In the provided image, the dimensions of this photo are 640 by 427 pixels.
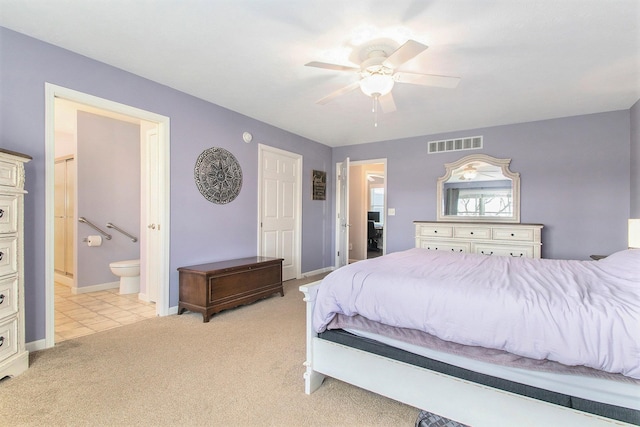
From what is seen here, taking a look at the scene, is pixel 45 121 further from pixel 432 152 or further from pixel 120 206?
pixel 432 152

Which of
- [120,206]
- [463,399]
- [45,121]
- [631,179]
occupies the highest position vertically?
[45,121]

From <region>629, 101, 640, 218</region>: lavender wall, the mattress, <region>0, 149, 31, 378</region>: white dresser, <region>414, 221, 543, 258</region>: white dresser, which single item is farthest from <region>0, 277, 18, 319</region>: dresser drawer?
<region>629, 101, 640, 218</region>: lavender wall

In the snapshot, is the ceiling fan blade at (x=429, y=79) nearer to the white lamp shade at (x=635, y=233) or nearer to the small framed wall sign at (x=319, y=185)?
the white lamp shade at (x=635, y=233)

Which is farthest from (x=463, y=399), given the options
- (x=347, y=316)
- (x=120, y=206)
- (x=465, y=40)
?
(x=120, y=206)

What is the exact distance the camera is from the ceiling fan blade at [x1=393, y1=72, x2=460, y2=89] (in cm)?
231

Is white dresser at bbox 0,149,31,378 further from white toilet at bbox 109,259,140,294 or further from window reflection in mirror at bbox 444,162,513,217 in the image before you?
window reflection in mirror at bbox 444,162,513,217

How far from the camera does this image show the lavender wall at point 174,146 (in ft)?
7.61

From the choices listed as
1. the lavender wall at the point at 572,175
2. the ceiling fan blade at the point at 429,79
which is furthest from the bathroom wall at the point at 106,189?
the lavender wall at the point at 572,175

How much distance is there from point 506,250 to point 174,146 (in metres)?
4.31

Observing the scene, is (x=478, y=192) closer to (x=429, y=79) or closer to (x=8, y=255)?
(x=429, y=79)

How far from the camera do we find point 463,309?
4.84 feet

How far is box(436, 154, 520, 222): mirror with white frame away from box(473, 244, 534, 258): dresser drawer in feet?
1.64

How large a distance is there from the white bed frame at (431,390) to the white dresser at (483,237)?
3.04 meters

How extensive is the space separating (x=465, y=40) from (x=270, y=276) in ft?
10.4
